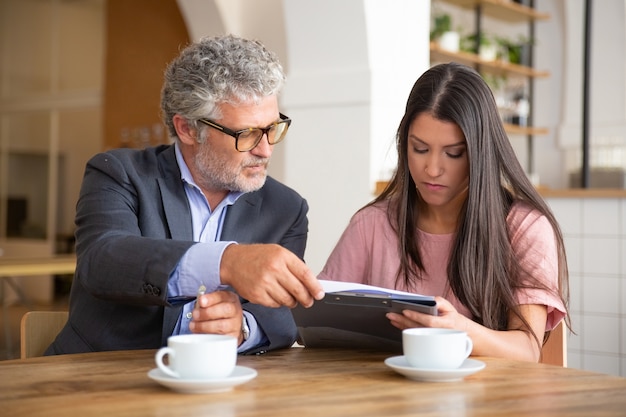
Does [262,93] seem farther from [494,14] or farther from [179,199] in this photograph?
[494,14]

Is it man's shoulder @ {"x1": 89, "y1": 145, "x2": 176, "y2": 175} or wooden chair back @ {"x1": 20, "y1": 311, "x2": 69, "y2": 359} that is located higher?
man's shoulder @ {"x1": 89, "y1": 145, "x2": 176, "y2": 175}

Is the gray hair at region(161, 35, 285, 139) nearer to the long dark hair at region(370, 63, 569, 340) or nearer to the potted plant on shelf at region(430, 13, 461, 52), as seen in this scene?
the long dark hair at region(370, 63, 569, 340)

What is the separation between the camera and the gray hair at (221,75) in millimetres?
1916

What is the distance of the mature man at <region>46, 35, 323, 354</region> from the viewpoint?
5.35ft

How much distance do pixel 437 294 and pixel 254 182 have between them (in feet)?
1.66

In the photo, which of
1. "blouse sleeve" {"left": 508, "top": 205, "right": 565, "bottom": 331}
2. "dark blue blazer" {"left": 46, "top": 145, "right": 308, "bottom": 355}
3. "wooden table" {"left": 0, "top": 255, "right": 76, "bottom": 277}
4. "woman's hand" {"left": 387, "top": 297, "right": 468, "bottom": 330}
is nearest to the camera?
"woman's hand" {"left": 387, "top": 297, "right": 468, "bottom": 330}

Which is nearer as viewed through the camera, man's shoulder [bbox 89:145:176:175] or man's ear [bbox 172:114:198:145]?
man's shoulder [bbox 89:145:176:175]

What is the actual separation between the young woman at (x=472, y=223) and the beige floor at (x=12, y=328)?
420 cm

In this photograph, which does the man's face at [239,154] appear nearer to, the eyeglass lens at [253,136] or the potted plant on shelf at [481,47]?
the eyeglass lens at [253,136]

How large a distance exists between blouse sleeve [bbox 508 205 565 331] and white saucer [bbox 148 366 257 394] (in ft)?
2.68

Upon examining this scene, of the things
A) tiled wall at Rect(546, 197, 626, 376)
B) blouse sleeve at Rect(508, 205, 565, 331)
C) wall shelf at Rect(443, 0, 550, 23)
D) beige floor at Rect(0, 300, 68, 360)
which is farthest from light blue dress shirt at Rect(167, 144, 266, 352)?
wall shelf at Rect(443, 0, 550, 23)

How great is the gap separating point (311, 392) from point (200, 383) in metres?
0.17

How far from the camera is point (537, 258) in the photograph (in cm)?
186

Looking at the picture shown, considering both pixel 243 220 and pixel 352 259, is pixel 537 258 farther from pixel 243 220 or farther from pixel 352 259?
pixel 243 220
